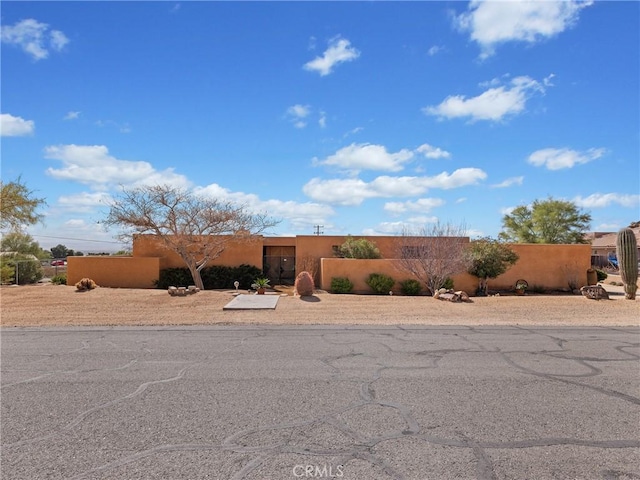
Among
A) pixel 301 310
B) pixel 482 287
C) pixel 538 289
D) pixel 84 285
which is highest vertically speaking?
pixel 84 285

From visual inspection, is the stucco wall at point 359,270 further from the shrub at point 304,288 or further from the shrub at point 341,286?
the shrub at point 304,288

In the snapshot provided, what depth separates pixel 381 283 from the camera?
1972 centimetres

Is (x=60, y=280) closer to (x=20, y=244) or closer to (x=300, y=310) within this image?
(x=20, y=244)

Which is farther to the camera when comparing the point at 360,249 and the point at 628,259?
the point at 360,249

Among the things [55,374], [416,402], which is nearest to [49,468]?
[55,374]

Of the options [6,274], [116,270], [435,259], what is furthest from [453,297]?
[6,274]

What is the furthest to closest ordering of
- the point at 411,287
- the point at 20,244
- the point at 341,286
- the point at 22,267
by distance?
the point at 20,244 < the point at 22,267 < the point at 341,286 < the point at 411,287

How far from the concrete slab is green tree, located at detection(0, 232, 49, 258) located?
2344cm

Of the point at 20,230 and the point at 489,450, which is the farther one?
the point at 20,230

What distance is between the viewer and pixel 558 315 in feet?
45.7

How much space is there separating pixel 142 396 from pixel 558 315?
12.8 metres

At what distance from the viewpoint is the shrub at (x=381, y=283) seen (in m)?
19.7

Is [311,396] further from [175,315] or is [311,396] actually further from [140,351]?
[175,315]

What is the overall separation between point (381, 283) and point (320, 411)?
49.0 feet
